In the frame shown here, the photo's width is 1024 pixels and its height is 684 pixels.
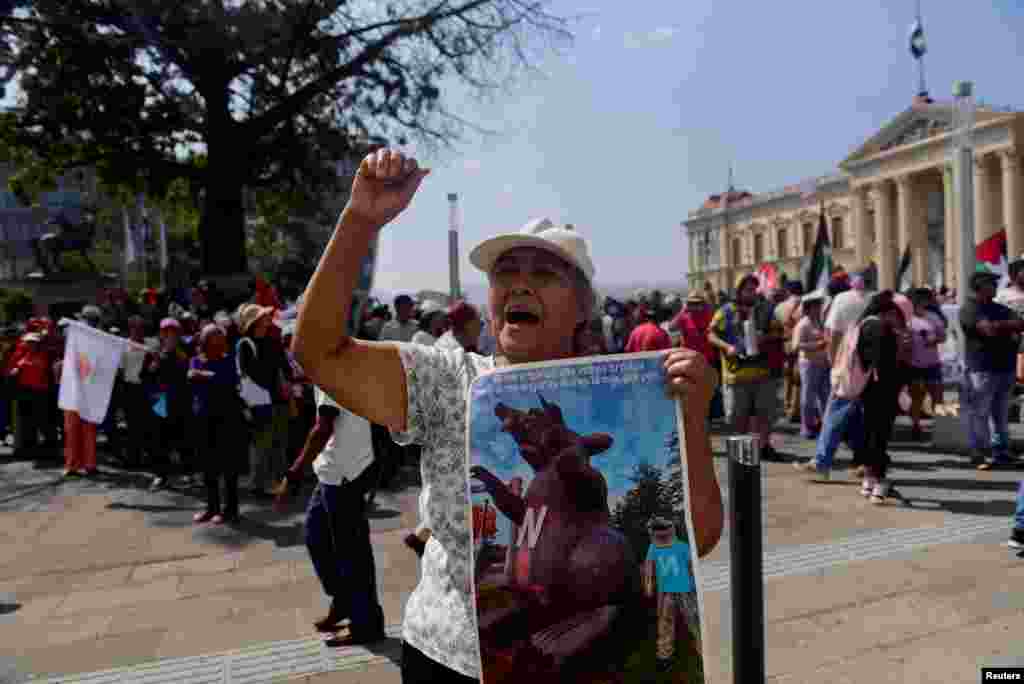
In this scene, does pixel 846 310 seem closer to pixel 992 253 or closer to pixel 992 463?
pixel 992 463

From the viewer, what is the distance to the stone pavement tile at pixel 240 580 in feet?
16.9

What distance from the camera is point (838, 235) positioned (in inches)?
3167

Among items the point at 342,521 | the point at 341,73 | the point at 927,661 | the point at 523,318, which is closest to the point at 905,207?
the point at 341,73

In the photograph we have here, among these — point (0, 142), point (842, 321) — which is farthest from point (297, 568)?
point (0, 142)

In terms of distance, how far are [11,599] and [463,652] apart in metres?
4.84

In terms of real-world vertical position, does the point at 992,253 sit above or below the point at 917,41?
below

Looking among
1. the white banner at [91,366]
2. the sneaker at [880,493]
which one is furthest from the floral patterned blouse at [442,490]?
the white banner at [91,366]

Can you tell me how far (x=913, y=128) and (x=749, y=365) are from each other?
70557 millimetres

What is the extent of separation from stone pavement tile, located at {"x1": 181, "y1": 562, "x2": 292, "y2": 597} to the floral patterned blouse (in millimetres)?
A: 3689

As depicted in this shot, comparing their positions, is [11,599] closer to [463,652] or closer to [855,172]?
[463,652]

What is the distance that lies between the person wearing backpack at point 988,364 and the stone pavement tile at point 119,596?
267 inches

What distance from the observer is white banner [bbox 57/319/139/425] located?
27.8 feet

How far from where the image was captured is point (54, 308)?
47.2ft

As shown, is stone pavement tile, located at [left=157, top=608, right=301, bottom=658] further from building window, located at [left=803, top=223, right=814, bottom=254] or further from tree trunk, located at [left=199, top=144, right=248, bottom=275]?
building window, located at [left=803, top=223, right=814, bottom=254]
